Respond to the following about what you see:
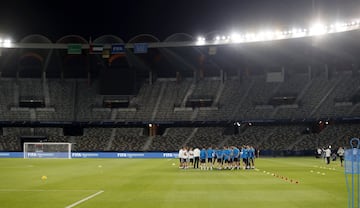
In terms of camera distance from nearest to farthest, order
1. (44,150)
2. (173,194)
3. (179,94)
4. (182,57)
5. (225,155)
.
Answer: (173,194) < (225,155) < (44,150) < (182,57) < (179,94)

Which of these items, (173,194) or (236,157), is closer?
(173,194)

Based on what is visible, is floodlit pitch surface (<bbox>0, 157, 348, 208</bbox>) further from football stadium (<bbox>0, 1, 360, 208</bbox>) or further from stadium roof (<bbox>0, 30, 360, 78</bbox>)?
stadium roof (<bbox>0, 30, 360, 78</bbox>)

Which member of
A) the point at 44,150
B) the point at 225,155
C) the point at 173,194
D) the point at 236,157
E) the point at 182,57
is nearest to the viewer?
the point at 173,194

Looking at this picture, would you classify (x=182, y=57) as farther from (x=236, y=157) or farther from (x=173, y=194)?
(x=173, y=194)

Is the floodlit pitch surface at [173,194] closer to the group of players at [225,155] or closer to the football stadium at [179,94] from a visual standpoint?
the group of players at [225,155]

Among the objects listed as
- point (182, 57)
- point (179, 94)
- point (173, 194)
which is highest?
point (182, 57)

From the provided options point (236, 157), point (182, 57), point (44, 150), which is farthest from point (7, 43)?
point (236, 157)

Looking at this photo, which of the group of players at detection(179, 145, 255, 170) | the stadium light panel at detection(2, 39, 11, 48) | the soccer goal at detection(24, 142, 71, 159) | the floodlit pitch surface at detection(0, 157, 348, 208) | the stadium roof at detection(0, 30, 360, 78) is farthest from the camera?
the stadium roof at detection(0, 30, 360, 78)

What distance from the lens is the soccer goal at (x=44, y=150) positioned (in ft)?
207

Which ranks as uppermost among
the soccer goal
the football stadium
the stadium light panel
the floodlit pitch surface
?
the stadium light panel

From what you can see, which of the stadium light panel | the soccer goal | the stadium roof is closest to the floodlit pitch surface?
the soccer goal

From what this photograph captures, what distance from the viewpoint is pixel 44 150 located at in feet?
208

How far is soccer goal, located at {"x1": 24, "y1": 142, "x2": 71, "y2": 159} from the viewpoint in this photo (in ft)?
207

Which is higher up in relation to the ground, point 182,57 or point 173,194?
point 182,57
